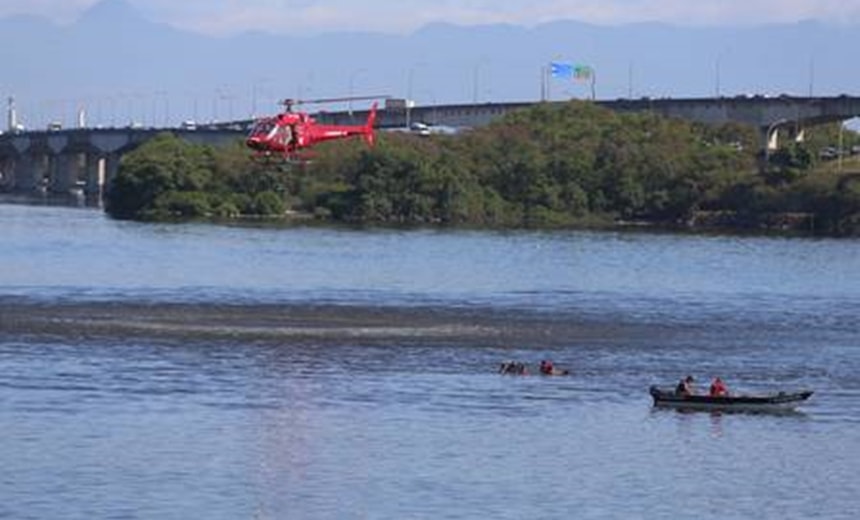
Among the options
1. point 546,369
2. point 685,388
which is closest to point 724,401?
point 685,388

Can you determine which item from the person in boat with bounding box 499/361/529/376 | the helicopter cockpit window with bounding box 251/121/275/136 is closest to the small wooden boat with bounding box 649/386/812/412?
the person in boat with bounding box 499/361/529/376

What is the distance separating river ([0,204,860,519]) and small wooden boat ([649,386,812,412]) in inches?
16.5

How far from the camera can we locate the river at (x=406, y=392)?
5066 centimetres

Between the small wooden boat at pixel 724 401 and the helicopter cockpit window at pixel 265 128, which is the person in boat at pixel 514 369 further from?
the helicopter cockpit window at pixel 265 128

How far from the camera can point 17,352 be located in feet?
241

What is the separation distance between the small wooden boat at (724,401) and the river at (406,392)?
42cm

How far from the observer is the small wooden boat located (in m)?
63.9

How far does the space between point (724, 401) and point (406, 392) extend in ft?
28.3

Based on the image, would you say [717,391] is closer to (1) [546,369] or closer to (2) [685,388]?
(2) [685,388]

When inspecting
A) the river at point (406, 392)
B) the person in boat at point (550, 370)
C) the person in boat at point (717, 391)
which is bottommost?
the river at point (406, 392)

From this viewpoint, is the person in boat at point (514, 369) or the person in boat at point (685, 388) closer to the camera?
the person in boat at point (685, 388)

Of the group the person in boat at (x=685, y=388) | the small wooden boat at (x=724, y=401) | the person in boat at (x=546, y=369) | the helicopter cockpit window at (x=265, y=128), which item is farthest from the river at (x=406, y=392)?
the helicopter cockpit window at (x=265, y=128)

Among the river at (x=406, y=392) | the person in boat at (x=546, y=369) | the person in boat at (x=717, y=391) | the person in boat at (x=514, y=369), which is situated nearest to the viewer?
the river at (x=406, y=392)

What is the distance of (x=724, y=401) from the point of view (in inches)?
2517
